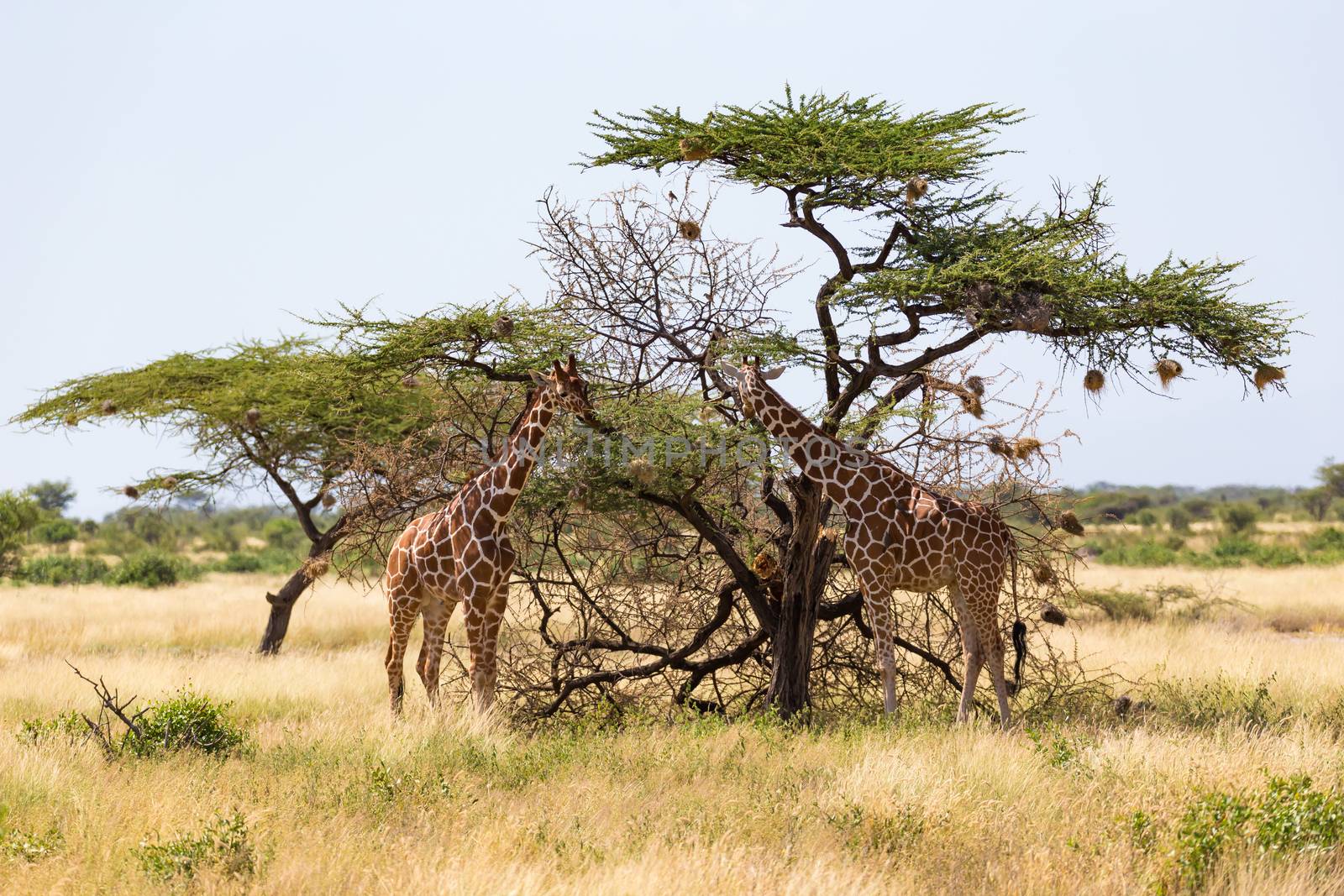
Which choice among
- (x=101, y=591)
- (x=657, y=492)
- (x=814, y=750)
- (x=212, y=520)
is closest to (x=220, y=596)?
(x=101, y=591)

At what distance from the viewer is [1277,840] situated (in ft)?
21.0

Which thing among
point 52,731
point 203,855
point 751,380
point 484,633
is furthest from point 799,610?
point 52,731

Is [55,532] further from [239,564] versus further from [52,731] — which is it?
[52,731]

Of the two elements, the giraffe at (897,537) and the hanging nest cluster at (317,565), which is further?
the hanging nest cluster at (317,565)

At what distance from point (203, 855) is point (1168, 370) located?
7747 mm

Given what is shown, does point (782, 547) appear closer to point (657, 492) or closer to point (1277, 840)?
point (657, 492)

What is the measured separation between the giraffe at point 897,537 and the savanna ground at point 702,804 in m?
0.72

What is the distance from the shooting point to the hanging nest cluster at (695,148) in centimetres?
928

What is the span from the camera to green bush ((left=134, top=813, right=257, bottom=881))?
5.86 m

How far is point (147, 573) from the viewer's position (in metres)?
29.3

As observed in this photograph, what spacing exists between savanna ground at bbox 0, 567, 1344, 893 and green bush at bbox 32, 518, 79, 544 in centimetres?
3758

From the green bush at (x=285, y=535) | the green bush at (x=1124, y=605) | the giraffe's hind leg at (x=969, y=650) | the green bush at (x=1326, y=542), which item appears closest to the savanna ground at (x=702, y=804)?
the giraffe's hind leg at (x=969, y=650)

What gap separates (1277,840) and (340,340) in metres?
7.82

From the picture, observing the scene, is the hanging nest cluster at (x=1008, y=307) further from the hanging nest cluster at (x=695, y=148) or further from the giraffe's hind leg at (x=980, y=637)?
the hanging nest cluster at (x=695, y=148)
